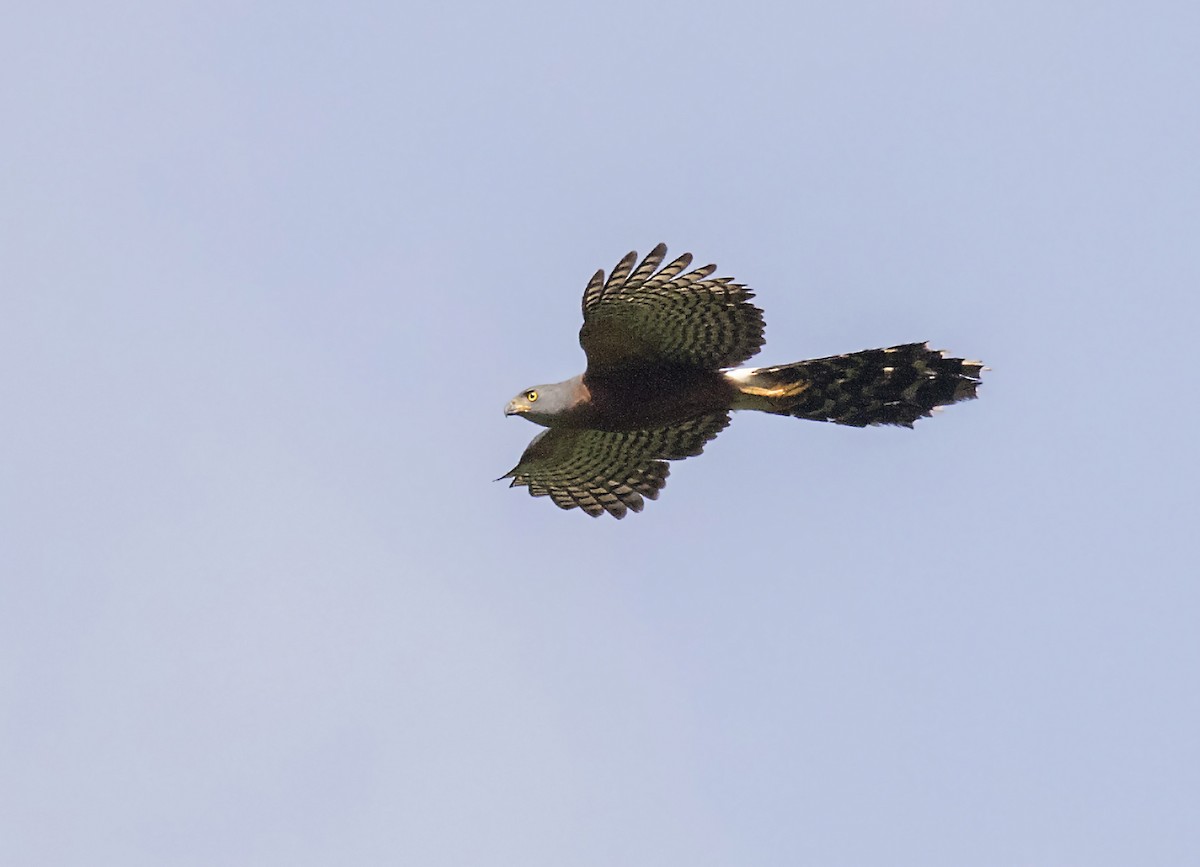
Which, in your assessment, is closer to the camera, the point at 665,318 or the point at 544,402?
the point at 665,318

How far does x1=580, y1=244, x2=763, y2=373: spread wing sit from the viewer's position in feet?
60.0

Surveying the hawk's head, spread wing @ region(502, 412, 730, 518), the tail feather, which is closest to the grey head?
the hawk's head

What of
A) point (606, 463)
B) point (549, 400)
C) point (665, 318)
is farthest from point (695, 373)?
point (606, 463)

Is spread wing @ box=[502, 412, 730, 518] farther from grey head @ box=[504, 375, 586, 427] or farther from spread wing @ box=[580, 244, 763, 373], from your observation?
spread wing @ box=[580, 244, 763, 373]

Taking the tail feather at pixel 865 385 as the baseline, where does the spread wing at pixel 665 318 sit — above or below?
above

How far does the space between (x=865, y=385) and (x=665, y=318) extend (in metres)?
1.99

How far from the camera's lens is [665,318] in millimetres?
18703

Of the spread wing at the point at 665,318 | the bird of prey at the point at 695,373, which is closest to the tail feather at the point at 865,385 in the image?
the bird of prey at the point at 695,373

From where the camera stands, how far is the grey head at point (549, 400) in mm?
19297

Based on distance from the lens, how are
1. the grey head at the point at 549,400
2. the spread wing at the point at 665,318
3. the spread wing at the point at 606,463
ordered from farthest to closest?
the spread wing at the point at 606,463 < the grey head at the point at 549,400 < the spread wing at the point at 665,318

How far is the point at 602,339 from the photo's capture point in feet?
62.1

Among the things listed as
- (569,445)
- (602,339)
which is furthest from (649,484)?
(602,339)

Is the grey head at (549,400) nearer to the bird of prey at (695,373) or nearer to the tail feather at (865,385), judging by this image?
the bird of prey at (695,373)

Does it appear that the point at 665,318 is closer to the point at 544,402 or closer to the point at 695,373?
the point at 695,373
